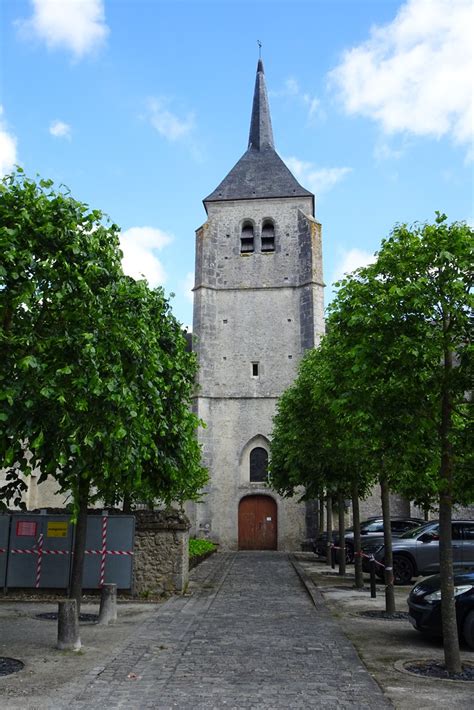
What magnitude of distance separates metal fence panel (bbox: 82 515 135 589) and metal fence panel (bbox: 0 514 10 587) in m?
1.63

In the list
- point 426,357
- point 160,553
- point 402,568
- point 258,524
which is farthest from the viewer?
point 258,524

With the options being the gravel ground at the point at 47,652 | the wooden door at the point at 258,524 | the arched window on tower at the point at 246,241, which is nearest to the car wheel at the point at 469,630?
the gravel ground at the point at 47,652

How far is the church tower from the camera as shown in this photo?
33.8 metres

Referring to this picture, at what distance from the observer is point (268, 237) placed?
37938mm

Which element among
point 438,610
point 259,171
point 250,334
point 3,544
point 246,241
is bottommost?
point 438,610

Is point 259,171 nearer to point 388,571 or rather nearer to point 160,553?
point 160,553

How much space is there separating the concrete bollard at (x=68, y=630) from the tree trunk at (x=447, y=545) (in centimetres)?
449

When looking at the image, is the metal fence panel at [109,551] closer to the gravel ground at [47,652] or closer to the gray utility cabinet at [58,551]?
the gray utility cabinet at [58,551]

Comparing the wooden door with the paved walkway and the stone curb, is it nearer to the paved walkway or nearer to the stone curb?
the paved walkway

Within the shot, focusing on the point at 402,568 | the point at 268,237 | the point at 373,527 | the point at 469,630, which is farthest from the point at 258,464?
the point at 469,630

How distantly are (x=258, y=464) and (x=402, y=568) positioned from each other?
18327 millimetres

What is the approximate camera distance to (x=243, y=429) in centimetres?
3441

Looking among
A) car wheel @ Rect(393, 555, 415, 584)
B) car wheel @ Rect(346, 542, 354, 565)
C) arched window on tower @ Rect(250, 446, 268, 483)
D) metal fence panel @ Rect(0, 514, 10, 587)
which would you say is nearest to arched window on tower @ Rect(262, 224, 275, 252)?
arched window on tower @ Rect(250, 446, 268, 483)

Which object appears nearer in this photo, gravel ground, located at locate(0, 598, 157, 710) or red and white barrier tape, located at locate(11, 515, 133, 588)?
gravel ground, located at locate(0, 598, 157, 710)
